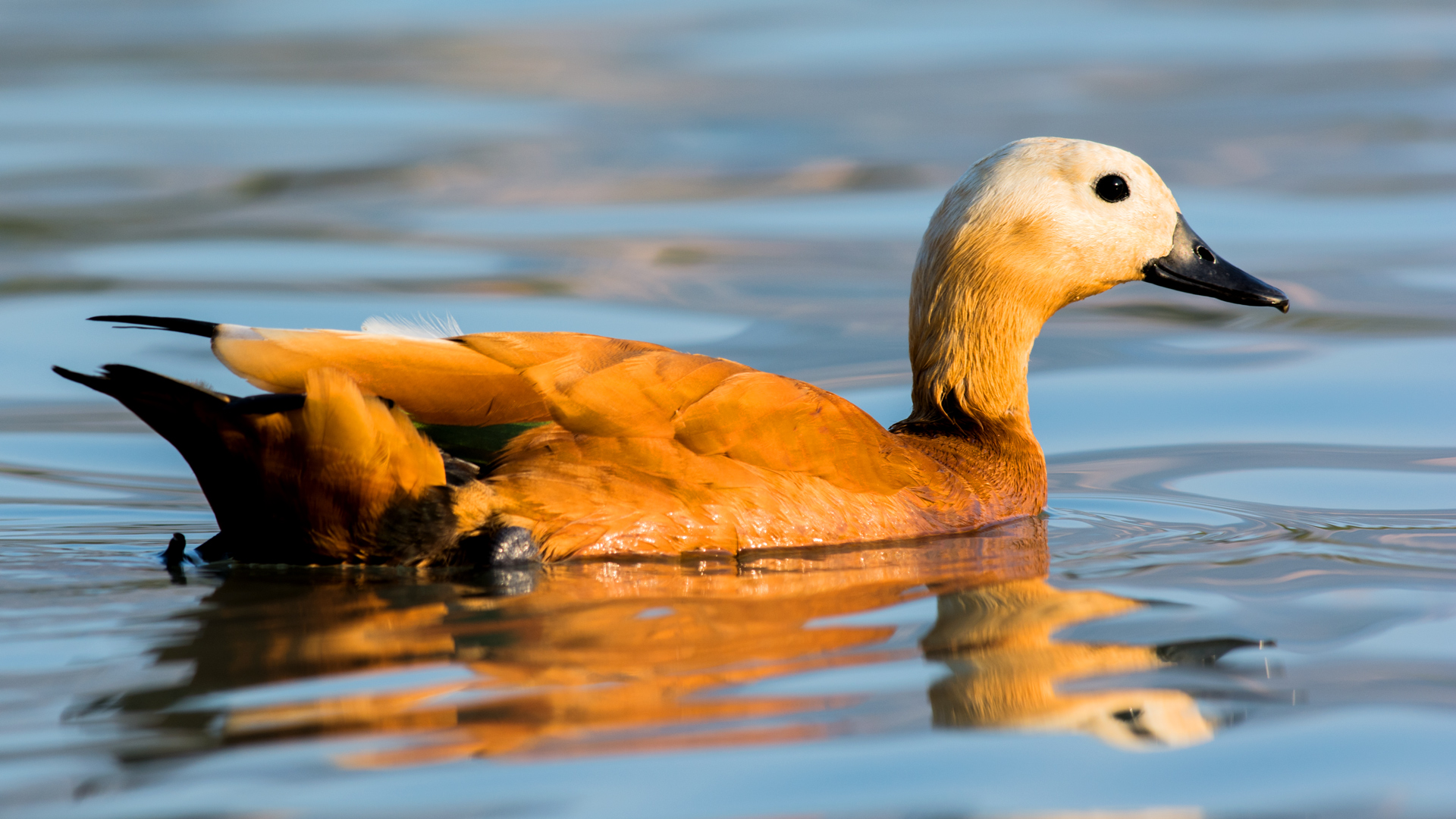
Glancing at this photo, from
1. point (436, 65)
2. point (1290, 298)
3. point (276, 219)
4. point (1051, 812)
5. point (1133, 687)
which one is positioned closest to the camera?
point (1051, 812)

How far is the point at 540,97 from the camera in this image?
1558cm

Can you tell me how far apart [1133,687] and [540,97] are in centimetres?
1219

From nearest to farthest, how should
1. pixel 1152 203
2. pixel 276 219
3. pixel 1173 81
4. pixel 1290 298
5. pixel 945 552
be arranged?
1. pixel 945 552
2. pixel 1152 203
3. pixel 1290 298
4. pixel 276 219
5. pixel 1173 81

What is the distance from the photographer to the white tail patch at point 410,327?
531cm

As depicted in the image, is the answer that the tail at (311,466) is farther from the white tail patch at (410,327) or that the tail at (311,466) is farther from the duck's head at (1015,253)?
the duck's head at (1015,253)

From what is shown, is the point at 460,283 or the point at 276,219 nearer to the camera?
the point at 460,283

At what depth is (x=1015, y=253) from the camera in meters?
6.43

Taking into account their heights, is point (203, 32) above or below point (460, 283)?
above

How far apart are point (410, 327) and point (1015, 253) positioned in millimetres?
2247

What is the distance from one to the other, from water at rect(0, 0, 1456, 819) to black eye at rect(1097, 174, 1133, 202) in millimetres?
1125

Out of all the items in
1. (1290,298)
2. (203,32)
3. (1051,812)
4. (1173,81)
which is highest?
(203,32)

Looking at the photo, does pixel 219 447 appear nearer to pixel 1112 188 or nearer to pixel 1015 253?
pixel 1015 253

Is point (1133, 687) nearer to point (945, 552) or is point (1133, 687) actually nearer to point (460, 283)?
point (945, 552)

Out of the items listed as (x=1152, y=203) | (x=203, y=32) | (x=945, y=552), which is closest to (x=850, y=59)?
(x=203, y=32)
